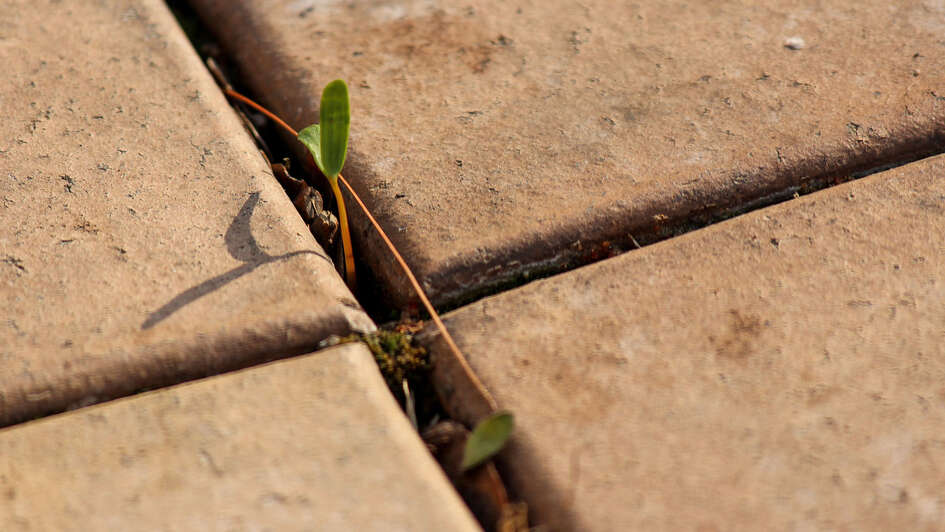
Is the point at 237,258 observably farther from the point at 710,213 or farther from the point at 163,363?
the point at 710,213

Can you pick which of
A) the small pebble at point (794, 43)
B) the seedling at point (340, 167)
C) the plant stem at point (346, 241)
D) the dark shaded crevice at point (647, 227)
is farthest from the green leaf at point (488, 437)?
the small pebble at point (794, 43)

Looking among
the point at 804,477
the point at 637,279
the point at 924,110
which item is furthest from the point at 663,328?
the point at 924,110

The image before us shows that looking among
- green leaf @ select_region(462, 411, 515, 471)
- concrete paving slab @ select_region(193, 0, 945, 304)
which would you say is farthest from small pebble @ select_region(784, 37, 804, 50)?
green leaf @ select_region(462, 411, 515, 471)

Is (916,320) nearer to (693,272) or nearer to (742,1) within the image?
(693,272)

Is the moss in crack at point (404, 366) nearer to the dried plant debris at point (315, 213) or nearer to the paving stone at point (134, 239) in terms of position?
the paving stone at point (134, 239)

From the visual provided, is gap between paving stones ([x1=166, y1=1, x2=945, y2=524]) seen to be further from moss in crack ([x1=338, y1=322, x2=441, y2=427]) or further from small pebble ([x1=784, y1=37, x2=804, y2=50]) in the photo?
small pebble ([x1=784, y1=37, x2=804, y2=50])

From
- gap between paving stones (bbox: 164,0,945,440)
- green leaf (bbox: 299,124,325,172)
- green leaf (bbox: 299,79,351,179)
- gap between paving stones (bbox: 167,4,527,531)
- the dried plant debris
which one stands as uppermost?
green leaf (bbox: 299,79,351,179)
